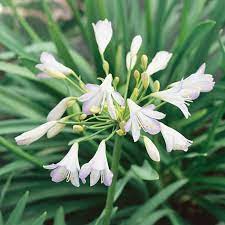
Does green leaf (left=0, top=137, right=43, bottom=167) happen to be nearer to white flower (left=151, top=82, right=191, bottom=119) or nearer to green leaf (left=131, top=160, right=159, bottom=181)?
green leaf (left=131, top=160, right=159, bottom=181)

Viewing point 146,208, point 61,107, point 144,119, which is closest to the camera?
point 144,119

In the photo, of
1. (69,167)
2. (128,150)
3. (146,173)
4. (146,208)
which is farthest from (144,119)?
(128,150)

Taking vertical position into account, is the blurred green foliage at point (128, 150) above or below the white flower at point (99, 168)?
above

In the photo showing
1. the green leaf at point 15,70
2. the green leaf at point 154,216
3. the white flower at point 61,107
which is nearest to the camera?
the white flower at point 61,107

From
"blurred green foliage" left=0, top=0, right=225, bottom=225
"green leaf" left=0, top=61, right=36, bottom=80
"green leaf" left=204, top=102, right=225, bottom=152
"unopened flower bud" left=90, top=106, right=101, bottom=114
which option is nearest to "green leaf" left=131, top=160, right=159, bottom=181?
"blurred green foliage" left=0, top=0, right=225, bottom=225

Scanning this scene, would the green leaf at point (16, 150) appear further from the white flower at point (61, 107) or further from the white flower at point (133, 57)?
the white flower at point (133, 57)

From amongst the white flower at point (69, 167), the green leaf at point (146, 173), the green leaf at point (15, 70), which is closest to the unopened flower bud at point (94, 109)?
the white flower at point (69, 167)

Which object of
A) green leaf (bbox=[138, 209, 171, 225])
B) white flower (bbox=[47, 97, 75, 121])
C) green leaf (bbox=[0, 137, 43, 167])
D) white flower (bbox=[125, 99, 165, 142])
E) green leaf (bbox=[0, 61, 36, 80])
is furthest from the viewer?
green leaf (bbox=[0, 61, 36, 80])

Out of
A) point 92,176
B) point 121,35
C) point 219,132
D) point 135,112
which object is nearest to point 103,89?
point 135,112

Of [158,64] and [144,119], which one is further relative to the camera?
[158,64]

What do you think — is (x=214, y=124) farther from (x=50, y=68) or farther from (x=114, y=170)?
(x=50, y=68)

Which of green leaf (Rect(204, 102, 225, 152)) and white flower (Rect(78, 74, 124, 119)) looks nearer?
white flower (Rect(78, 74, 124, 119))

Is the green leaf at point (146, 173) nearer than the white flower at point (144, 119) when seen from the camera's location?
No
